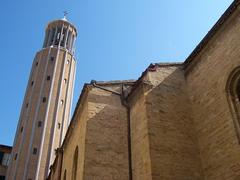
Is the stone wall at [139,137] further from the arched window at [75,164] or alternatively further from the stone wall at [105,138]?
the arched window at [75,164]

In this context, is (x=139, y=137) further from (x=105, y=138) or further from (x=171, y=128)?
(x=105, y=138)

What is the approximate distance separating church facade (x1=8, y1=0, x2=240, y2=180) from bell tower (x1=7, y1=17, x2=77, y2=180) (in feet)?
45.9

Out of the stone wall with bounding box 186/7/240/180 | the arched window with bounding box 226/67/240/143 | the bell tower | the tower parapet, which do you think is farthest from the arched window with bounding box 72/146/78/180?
the tower parapet

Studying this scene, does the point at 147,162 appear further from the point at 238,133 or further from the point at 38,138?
the point at 38,138

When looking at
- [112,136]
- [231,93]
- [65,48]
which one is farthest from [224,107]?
[65,48]

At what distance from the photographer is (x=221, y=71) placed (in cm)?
811

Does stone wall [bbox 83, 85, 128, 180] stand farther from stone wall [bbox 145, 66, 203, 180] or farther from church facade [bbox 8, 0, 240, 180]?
stone wall [bbox 145, 66, 203, 180]

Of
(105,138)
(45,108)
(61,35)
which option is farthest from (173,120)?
(61,35)

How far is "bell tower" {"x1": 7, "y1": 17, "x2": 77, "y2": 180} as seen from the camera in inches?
920

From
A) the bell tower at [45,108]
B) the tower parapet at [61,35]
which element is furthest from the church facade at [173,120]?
the tower parapet at [61,35]

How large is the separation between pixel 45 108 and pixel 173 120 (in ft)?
63.3

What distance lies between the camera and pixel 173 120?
28.5 feet

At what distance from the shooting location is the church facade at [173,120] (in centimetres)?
752

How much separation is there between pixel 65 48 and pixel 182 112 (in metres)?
25.0
